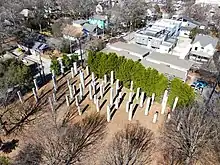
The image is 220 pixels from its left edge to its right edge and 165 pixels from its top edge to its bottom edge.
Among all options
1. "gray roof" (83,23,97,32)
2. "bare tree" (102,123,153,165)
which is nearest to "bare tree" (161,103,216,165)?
"bare tree" (102,123,153,165)

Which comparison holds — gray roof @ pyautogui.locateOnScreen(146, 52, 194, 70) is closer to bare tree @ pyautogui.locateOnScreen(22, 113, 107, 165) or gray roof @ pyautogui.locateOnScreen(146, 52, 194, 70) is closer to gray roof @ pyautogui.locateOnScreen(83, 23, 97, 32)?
bare tree @ pyautogui.locateOnScreen(22, 113, 107, 165)

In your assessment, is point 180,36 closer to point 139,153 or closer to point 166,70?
point 166,70

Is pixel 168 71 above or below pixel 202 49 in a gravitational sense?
below

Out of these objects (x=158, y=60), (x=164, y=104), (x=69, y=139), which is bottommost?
(x=69, y=139)

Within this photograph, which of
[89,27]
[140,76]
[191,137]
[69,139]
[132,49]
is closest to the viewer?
[191,137]

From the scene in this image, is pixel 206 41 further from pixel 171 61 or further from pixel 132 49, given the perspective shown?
pixel 132 49

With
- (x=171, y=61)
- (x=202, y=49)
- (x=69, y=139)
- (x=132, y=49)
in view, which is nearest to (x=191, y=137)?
(x=69, y=139)

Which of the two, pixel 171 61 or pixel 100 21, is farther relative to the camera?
pixel 100 21
